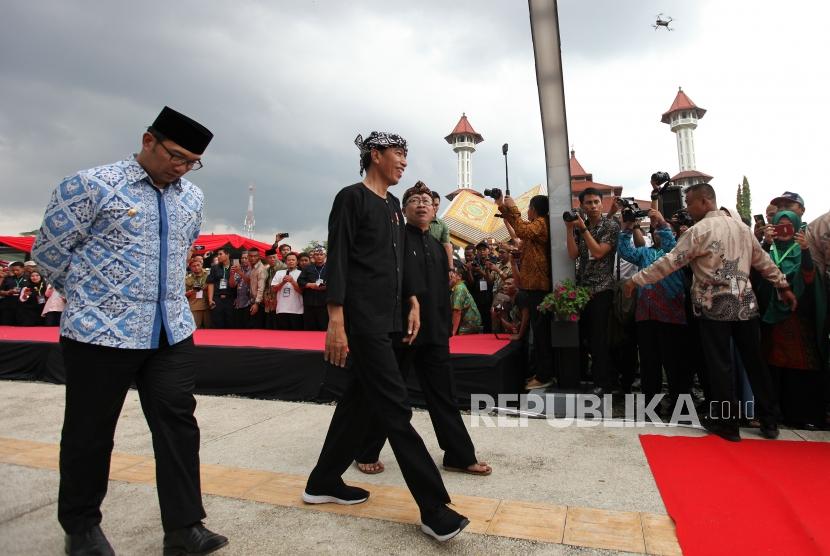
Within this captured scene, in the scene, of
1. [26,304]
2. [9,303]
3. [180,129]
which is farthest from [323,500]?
[9,303]

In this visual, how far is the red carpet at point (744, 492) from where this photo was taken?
1961 millimetres

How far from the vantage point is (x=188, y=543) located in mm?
1874

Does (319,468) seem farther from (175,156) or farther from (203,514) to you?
(175,156)

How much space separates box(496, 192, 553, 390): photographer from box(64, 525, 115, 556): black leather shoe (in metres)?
3.40

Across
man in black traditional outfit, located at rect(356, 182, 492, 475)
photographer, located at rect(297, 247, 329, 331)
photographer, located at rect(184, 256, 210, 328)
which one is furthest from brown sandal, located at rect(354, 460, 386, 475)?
photographer, located at rect(184, 256, 210, 328)

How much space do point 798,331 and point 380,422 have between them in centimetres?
332

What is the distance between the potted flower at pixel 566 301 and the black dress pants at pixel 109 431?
3043 mm

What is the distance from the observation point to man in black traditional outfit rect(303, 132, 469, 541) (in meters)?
1.99

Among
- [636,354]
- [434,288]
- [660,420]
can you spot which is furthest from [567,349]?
[434,288]

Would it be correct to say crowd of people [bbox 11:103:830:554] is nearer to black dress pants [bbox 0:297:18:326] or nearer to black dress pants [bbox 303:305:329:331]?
black dress pants [bbox 303:305:329:331]

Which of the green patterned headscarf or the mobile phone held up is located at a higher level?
the mobile phone held up

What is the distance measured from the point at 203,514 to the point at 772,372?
4.06m

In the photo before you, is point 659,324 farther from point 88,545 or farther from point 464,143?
point 464,143

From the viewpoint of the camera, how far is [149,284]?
1940 mm
